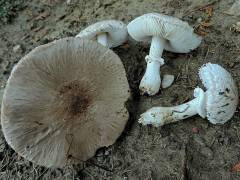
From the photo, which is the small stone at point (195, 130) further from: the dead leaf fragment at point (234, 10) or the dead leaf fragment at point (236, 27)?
the dead leaf fragment at point (234, 10)

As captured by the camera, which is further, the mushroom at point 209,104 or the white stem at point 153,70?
the white stem at point 153,70

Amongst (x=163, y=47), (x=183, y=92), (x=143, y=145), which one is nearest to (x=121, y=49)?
(x=163, y=47)

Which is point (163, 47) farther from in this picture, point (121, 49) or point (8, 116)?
point (8, 116)

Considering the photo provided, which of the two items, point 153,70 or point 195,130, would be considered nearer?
point 195,130

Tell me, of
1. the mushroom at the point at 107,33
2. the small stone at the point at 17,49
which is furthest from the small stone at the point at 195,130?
the small stone at the point at 17,49

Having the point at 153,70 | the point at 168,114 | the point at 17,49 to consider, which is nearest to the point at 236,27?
the point at 153,70

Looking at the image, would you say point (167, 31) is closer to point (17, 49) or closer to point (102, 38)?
point (102, 38)

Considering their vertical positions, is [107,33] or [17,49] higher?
[107,33]

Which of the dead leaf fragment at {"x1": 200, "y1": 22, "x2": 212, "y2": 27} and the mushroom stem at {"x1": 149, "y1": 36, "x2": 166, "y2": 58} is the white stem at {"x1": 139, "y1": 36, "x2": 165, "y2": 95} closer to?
the mushroom stem at {"x1": 149, "y1": 36, "x2": 166, "y2": 58}
